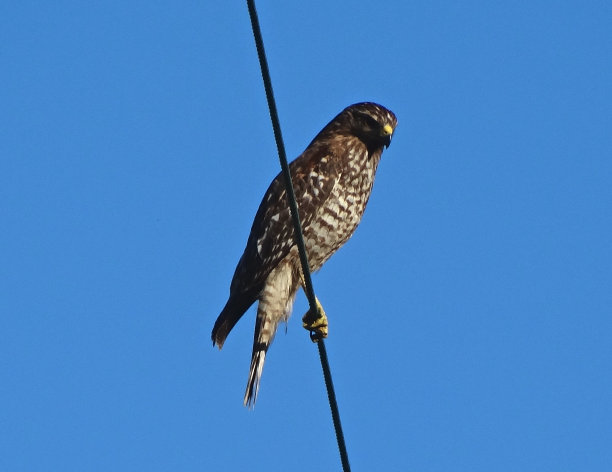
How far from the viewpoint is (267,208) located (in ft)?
24.1

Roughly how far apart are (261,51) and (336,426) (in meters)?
1.62

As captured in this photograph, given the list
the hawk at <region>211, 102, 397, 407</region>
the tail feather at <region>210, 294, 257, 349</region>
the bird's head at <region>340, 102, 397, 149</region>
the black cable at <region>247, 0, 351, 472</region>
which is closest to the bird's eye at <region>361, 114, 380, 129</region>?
the bird's head at <region>340, 102, 397, 149</region>

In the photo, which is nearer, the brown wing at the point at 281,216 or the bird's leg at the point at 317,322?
the bird's leg at the point at 317,322

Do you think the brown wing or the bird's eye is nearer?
the brown wing

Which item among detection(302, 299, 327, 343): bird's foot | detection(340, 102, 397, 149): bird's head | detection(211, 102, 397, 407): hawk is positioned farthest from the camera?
detection(340, 102, 397, 149): bird's head

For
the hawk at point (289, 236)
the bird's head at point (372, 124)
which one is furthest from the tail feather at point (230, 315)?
the bird's head at point (372, 124)

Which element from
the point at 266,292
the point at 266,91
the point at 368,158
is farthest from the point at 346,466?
the point at 368,158

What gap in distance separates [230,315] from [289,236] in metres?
0.66

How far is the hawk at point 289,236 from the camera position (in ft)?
23.3

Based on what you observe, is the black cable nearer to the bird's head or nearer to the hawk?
the hawk

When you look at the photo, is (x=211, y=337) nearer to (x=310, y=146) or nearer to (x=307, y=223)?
(x=307, y=223)

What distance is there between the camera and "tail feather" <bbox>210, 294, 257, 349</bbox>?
7105 millimetres

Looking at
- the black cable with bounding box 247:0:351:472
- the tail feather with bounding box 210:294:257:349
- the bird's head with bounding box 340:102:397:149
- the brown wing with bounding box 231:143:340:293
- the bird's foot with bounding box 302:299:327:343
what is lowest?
the black cable with bounding box 247:0:351:472

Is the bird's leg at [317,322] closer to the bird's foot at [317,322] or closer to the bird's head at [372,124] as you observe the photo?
the bird's foot at [317,322]
